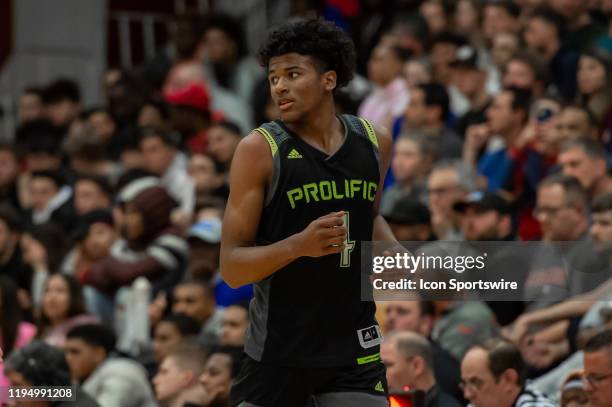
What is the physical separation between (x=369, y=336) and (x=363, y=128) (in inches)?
30.6

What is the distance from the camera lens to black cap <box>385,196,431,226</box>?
810 cm

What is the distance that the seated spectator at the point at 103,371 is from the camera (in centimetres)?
740

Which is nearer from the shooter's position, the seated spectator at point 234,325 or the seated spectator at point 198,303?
the seated spectator at point 234,325

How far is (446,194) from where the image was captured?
351 inches

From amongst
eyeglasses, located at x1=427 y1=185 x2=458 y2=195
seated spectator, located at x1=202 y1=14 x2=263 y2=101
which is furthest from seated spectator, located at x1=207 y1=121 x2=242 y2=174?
eyeglasses, located at x1=427 y1=185 x2=458 y2=195

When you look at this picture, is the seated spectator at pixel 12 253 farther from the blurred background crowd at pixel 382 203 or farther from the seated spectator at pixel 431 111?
the seated spectator at pixel 431 111

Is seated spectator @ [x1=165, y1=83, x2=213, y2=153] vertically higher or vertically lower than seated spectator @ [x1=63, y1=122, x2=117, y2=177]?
higher

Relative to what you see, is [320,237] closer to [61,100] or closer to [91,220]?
[91,220]

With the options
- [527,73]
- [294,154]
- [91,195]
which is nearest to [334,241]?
[294,154]

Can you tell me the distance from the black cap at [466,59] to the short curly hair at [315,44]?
20.7ft

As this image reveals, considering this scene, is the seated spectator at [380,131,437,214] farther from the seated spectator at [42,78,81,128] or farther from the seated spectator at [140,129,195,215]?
the seated spectator at [42,78,81,128]

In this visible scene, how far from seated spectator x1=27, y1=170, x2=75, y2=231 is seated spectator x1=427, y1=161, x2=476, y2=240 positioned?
155 inches

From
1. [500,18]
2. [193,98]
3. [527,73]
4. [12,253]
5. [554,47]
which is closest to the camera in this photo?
[527,73]

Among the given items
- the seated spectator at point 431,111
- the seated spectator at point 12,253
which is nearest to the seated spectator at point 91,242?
the seated spectator at point 12,253
